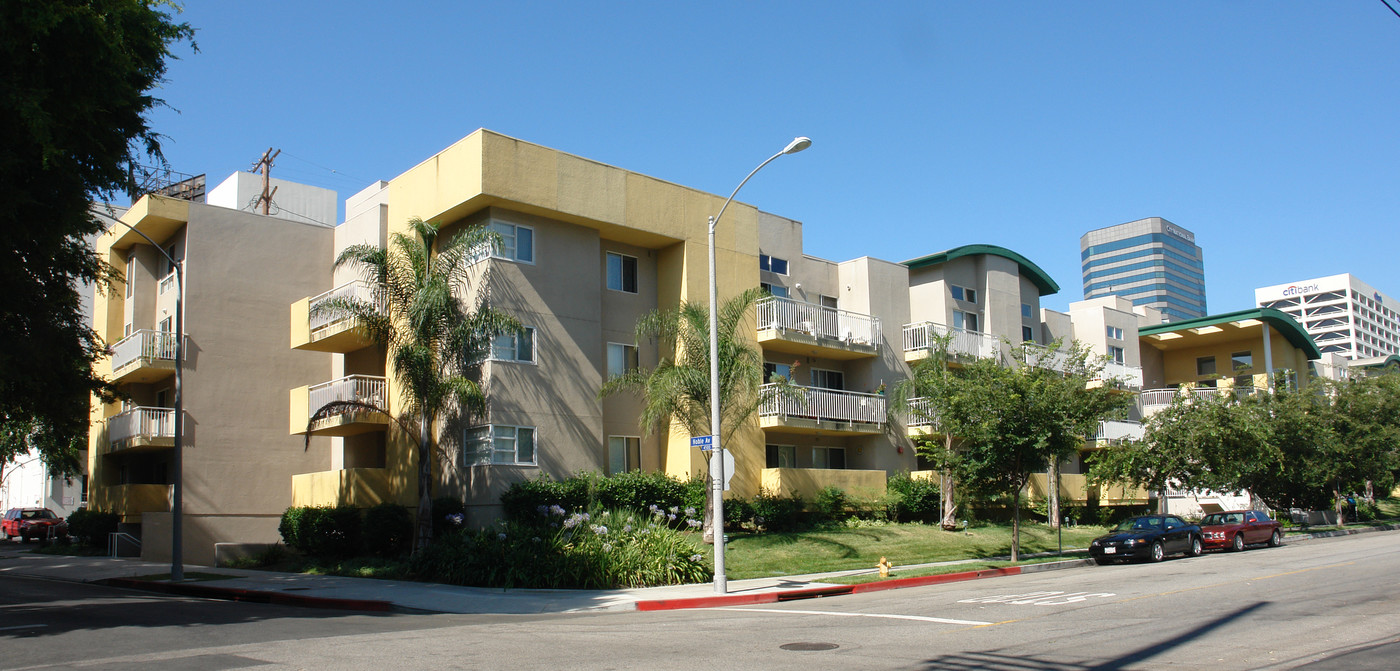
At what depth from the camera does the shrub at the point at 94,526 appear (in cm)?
3347

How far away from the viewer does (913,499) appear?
3188cm

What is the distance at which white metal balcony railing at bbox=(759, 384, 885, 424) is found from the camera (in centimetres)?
2966

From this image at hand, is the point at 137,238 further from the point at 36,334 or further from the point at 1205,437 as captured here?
the point at 1205,437

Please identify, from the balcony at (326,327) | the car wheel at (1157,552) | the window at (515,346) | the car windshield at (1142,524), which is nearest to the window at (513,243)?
the window at (515,346)

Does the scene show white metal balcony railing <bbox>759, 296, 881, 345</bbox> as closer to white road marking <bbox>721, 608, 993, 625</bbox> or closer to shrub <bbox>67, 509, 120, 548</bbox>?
white road marking <bbox>721, 608, 993, 625</bbox>

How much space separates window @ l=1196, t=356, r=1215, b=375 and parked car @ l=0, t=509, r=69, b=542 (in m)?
52.5

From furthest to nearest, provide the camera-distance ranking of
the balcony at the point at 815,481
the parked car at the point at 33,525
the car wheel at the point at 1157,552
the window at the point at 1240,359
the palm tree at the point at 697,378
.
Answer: the window at the point at 1240,359
the parked car at the point at 33,525
the balcony at the point at 815,481
the car wheel at the point at 1157,552
the palm tree at the point at 697,378

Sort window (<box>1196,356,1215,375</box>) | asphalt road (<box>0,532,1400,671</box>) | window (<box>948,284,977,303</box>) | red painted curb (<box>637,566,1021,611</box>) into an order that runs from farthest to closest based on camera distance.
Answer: window (<box>1196,356,1215,375</box>)
window (<box>948,284,977,303</box>)
red painted curb (<box>637,566,1021,611</box>)
asphalt road (<box>0,532,1400,671</box>)

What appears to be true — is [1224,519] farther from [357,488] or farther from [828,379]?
[357,488]

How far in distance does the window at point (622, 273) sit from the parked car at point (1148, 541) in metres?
14.6

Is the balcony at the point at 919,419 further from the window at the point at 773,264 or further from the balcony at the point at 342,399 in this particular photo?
the balcony at the point at 342,399

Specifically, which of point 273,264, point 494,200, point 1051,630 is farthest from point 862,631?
point 273,264

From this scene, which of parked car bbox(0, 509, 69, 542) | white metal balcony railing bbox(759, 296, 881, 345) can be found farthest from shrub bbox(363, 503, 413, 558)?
parked car bbox(0, 509, 69, 542)

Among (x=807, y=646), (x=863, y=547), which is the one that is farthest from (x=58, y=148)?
(x=863, y=547)
